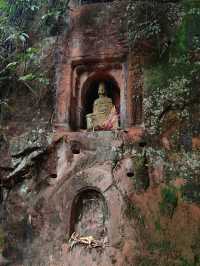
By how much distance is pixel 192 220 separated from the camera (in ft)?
21.7

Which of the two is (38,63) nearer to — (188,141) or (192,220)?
(188,141)

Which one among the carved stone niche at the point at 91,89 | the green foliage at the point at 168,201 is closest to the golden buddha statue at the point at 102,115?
the carved stone niche at the point at 91,89

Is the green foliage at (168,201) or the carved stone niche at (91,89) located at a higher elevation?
the carved stone niche at (91,89)

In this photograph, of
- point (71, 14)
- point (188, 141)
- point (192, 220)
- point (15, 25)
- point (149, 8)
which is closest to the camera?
point (192, 220)

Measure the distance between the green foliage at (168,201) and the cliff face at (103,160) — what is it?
0.06 feet

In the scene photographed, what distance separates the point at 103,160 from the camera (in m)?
7.59

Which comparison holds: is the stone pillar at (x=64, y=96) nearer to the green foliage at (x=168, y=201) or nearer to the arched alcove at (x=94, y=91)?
the arched alcove at (x=94, y=91)

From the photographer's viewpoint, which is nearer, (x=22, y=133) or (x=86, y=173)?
(x=86, y=173)

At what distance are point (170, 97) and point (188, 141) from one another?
98 cm

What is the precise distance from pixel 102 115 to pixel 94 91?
3.66ft

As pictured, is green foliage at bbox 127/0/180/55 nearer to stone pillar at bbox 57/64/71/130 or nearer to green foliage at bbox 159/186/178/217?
stone pillar at bbox 57/64/71/130

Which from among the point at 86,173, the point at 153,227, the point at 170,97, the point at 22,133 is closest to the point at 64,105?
the point at 22,133

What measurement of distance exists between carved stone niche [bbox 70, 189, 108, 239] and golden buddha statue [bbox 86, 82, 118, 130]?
1.54 meters

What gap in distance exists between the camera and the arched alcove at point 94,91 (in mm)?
8938
